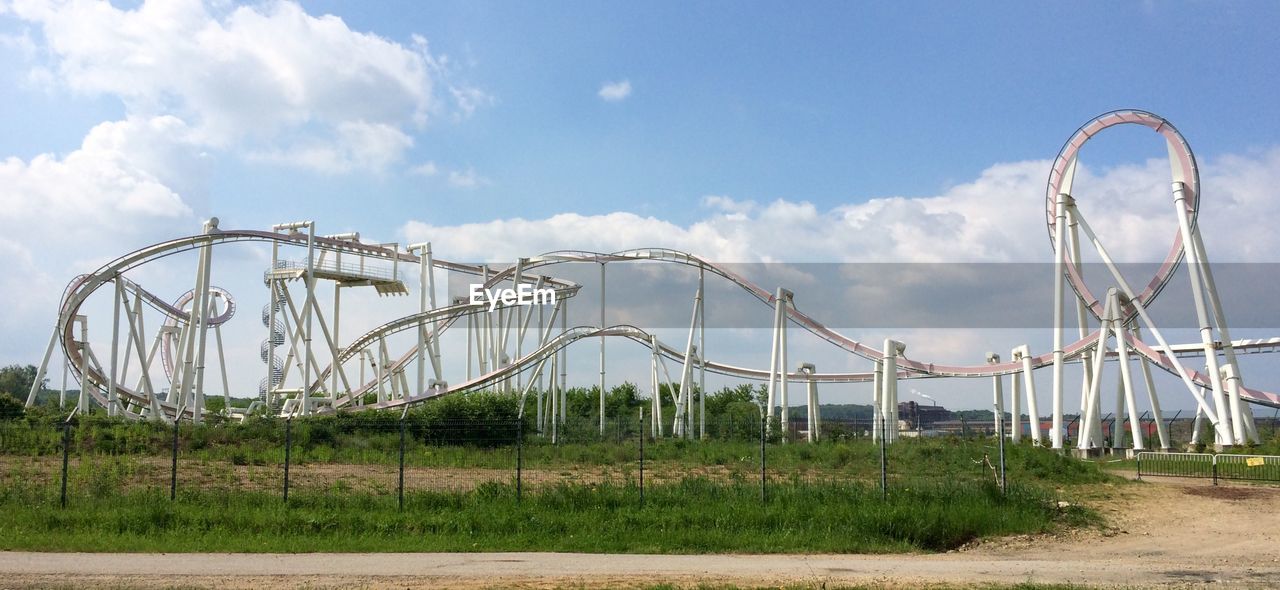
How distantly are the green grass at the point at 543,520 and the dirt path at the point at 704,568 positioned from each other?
0.53m

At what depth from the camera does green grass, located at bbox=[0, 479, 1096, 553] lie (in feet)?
42.4

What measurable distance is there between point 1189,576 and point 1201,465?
1387 cm

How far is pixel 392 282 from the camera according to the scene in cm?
4016

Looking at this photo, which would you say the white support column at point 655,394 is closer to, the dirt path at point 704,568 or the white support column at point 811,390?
the white support column at point 811,390

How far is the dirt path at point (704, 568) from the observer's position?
1038 centimetres

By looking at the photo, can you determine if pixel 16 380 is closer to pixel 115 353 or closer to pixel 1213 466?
pixel 115 353

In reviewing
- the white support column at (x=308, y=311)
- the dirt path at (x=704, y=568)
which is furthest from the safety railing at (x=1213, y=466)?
the white support column at (x=308, y=311)

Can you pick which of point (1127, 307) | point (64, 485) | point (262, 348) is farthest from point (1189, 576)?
point (262, 348)

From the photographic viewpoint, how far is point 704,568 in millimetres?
11484

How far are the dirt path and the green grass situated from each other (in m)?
0.53

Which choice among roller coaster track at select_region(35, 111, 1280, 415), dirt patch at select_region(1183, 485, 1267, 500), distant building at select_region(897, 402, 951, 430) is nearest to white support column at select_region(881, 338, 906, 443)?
roller coaster track at select_region(35, 111, 1280, 415)

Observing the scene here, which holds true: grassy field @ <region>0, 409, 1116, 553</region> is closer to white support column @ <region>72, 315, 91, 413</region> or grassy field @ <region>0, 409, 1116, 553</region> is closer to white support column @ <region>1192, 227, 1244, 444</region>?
white support column @ <region>1192, 227, 1244, 444</region>

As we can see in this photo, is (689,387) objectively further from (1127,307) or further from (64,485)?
(64,485)

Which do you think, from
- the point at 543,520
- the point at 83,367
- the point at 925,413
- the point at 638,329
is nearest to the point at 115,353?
the point at 83,367
